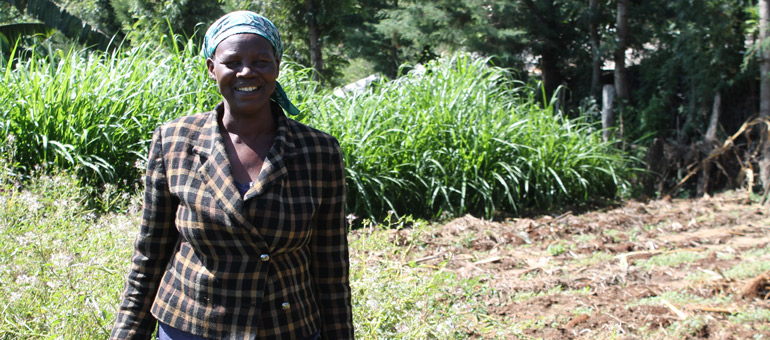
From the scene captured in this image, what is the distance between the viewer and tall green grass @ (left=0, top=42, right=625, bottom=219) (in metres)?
5.21

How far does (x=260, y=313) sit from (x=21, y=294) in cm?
151

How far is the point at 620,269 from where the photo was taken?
5.05 m

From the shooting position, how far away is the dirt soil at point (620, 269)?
3961 mm

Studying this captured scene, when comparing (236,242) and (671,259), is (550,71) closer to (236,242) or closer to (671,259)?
(671,259)

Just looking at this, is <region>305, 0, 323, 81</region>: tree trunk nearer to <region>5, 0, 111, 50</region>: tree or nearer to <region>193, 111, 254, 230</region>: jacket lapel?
<region>5, 0, 111, 50</region>: tree

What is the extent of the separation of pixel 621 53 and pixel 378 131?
654cm

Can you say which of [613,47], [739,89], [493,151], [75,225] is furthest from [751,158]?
[75,225]

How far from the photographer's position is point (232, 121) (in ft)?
5.98

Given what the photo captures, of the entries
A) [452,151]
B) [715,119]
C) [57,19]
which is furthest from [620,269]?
[57,19]

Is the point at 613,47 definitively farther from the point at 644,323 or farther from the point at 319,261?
the point at 319,261

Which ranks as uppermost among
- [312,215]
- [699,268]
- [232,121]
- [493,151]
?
[232,121]


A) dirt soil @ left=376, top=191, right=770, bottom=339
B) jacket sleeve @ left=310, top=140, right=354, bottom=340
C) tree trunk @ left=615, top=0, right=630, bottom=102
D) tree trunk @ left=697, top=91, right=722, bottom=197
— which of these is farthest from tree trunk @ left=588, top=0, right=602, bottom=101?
jacket sleeve @ left=310, top=140, right=354, bottom=340

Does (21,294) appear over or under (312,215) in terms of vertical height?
under

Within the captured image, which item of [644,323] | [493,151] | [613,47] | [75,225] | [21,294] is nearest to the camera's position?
[21,294]
